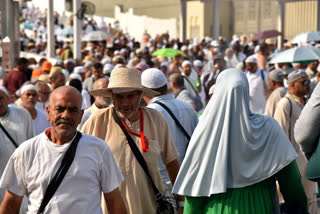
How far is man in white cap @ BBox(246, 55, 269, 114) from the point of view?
35.4 ft

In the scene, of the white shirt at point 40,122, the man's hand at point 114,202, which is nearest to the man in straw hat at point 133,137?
the man's hand at point 114,202

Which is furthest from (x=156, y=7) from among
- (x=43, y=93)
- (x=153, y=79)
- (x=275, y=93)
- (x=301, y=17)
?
(x=153, y=79)

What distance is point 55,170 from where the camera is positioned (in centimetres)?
352

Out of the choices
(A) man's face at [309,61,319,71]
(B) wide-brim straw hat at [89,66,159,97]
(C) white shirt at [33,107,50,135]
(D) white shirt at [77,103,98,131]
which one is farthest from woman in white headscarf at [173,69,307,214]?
(A) man's face at [309,61,319,71]

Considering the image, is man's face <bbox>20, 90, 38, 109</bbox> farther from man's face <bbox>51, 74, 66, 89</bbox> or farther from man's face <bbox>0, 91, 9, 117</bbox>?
man's face <bbox>51, 74, 66, 89</bbox>

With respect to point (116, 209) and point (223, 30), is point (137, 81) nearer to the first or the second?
point (116, 209)

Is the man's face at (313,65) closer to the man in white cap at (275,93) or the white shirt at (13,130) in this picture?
the man in white cap at (275,93)

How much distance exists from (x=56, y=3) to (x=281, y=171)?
49.4 m

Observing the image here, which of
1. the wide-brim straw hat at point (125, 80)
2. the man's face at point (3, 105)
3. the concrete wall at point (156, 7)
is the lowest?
the man's face at point (3, 105)

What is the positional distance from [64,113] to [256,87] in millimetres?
7632

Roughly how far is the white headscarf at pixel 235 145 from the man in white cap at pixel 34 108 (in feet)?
14.0

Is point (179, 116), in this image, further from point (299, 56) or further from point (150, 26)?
point (150, 26)

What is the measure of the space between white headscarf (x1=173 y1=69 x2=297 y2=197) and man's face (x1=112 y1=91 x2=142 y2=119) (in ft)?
3.90

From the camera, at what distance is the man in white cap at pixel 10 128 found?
20.0 feet
